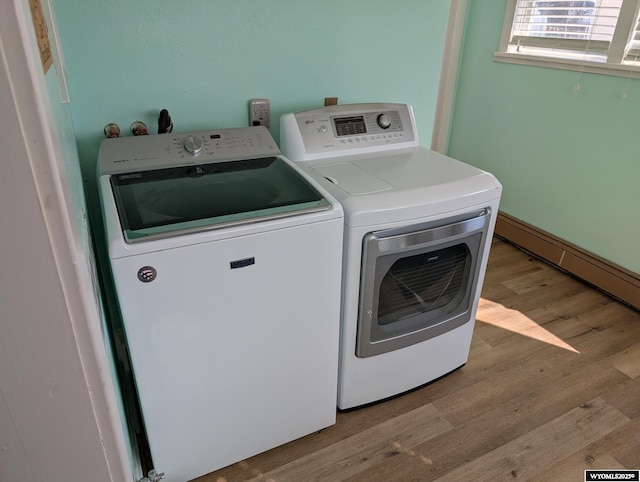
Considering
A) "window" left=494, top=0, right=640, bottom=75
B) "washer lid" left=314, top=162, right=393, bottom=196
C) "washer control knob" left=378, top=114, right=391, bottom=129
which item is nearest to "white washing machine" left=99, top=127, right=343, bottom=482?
"washer lid" left=314, top=162, right=393, bottom=196

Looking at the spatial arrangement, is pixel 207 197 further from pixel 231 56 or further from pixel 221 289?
pixel 231 56

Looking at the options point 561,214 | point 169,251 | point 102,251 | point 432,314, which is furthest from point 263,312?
point 561,214

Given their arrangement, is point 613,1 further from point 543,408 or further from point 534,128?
point 543,408

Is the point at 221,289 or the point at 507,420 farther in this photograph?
the point at 507,420

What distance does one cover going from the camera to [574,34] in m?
2.58

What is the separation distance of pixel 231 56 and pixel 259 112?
0.78 ft

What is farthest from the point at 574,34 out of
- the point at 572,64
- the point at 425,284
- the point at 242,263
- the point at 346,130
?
the point at 242,263

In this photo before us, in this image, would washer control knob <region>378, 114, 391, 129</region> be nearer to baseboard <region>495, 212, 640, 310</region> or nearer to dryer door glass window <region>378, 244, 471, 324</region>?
dryer door glass window <region>378, 244, 471, 324</region>

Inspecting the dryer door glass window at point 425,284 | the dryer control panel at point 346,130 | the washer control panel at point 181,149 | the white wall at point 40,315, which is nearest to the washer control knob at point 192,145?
the washer control panel at point 181,149

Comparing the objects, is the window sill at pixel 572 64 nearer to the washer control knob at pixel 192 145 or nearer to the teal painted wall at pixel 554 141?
the teal painted wall at pixel 554 141

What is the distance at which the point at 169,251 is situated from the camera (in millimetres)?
1142

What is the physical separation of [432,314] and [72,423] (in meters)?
1.36

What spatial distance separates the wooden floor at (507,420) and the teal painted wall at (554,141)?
58 centimetres

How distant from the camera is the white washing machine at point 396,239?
1.44m
